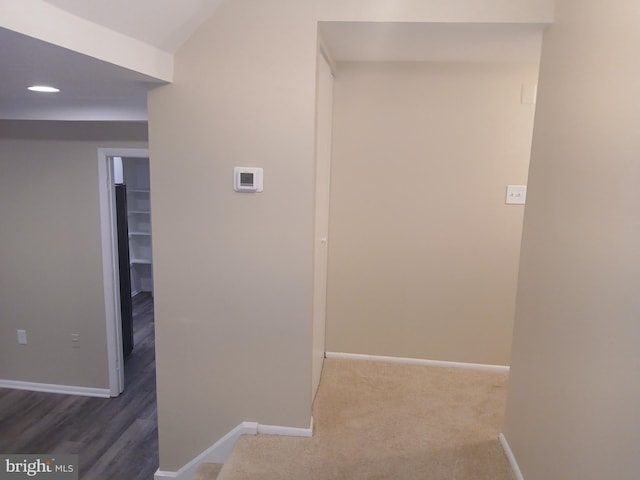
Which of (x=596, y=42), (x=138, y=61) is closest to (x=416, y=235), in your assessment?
(x=596, y=42)

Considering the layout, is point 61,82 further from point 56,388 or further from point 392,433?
point 56,388

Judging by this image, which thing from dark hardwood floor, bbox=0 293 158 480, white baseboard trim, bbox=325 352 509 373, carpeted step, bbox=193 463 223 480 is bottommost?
dark hardwood floor, bbox=0 293 158 480

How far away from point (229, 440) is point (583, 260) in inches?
73.3

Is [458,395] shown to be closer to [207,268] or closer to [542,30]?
[207,268]

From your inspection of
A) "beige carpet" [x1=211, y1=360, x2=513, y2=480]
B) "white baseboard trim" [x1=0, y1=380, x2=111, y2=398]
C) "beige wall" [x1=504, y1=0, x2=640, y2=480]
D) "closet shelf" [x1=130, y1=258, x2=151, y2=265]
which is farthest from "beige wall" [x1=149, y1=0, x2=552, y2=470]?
"closet shelf" [x1=130, y1=258, x2=151, y2=265]

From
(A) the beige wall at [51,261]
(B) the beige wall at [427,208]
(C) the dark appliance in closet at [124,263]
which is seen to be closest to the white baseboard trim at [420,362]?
(B) the beige wall at [427,208]

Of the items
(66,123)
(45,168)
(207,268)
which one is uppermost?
(66,123)

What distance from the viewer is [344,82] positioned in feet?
9.11

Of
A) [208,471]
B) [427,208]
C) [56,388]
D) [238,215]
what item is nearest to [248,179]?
[238,215]

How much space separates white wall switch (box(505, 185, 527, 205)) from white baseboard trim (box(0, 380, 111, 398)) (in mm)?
3558

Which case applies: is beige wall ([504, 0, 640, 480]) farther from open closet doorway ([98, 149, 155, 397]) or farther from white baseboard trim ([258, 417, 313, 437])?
open closet doorway ([98, 149, 155, 397])

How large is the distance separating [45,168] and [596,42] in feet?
12.4

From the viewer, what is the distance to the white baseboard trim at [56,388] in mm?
3797

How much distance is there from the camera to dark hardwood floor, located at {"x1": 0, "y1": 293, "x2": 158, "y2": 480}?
3.00 metres
